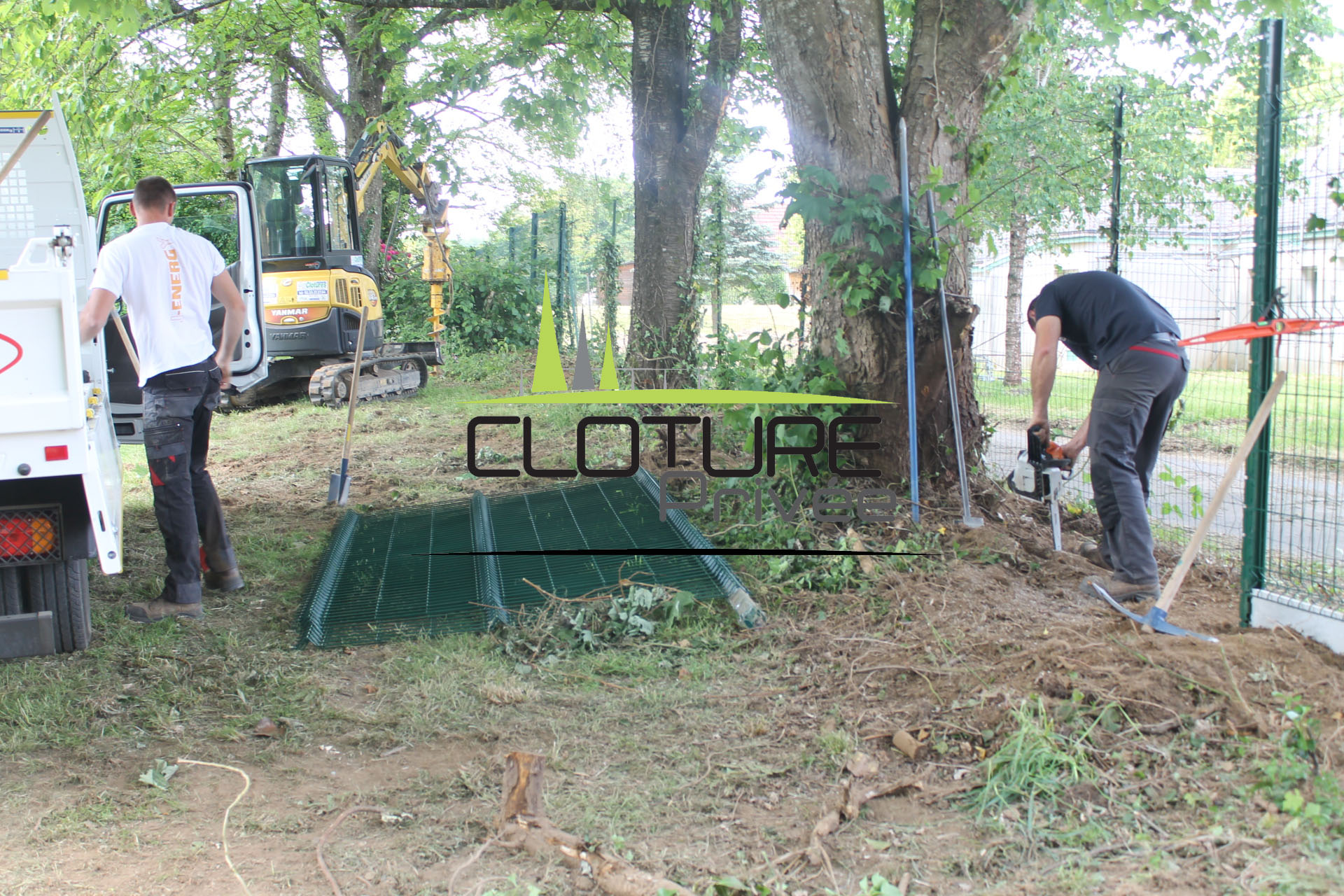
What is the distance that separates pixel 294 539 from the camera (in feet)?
21.4

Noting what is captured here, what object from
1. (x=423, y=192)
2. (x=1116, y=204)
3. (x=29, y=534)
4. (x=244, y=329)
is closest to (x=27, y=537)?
(x=29, y=534)

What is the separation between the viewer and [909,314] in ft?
18.6

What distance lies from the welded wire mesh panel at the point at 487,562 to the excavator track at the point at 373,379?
19.4ft

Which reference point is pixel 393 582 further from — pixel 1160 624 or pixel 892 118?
pixel 892 118

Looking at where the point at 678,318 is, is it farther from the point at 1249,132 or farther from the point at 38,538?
the point at 38,538

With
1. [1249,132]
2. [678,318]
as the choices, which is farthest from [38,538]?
[1249,132]

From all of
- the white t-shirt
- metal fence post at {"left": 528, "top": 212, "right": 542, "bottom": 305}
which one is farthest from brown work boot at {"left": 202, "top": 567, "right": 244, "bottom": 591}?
metal fence post at {"left": 528, "top": 212, "right": 542, "bottom": 305}

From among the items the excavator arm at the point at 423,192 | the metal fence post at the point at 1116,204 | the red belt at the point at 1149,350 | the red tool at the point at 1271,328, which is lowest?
the red belt at the point at 1149,350

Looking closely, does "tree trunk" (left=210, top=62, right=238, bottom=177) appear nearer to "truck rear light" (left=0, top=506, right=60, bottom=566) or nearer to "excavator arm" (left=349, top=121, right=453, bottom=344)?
"excavator arm" (left=349, top=121, right=453, bottom=344)

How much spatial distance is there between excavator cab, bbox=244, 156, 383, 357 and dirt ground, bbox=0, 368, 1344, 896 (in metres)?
8.26

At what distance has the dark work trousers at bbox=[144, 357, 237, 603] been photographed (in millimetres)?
4848

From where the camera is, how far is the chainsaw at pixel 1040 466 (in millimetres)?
4891

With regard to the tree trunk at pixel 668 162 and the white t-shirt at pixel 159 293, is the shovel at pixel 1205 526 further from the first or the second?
the tree trunk at pixel 668 162

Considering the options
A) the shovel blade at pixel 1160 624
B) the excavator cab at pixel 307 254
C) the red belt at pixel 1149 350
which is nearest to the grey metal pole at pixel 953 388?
the red belt at pixel 1149 350
